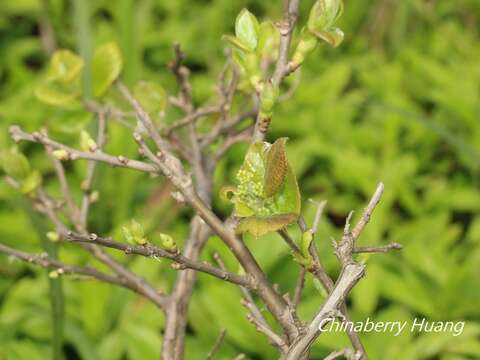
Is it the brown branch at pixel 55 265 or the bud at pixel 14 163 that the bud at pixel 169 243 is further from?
the bud at pixel 14 163

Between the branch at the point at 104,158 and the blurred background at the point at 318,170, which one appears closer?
the branch at the point at 104,158

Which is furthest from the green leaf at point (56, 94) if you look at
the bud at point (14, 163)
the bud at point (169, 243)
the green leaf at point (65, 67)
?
→ the bud at point (169, 243)

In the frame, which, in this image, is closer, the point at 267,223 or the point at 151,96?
the point at 267,223

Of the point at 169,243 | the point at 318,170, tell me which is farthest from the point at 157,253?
the point at 318,170

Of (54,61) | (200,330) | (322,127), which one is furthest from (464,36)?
(54,61)

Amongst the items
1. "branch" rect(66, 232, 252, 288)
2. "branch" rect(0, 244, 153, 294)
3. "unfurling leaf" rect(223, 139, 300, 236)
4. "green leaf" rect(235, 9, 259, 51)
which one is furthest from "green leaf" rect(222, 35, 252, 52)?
"branch" rect(0, 244, 153, 294)

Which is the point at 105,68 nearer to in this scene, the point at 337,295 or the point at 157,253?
the point at 157,253
